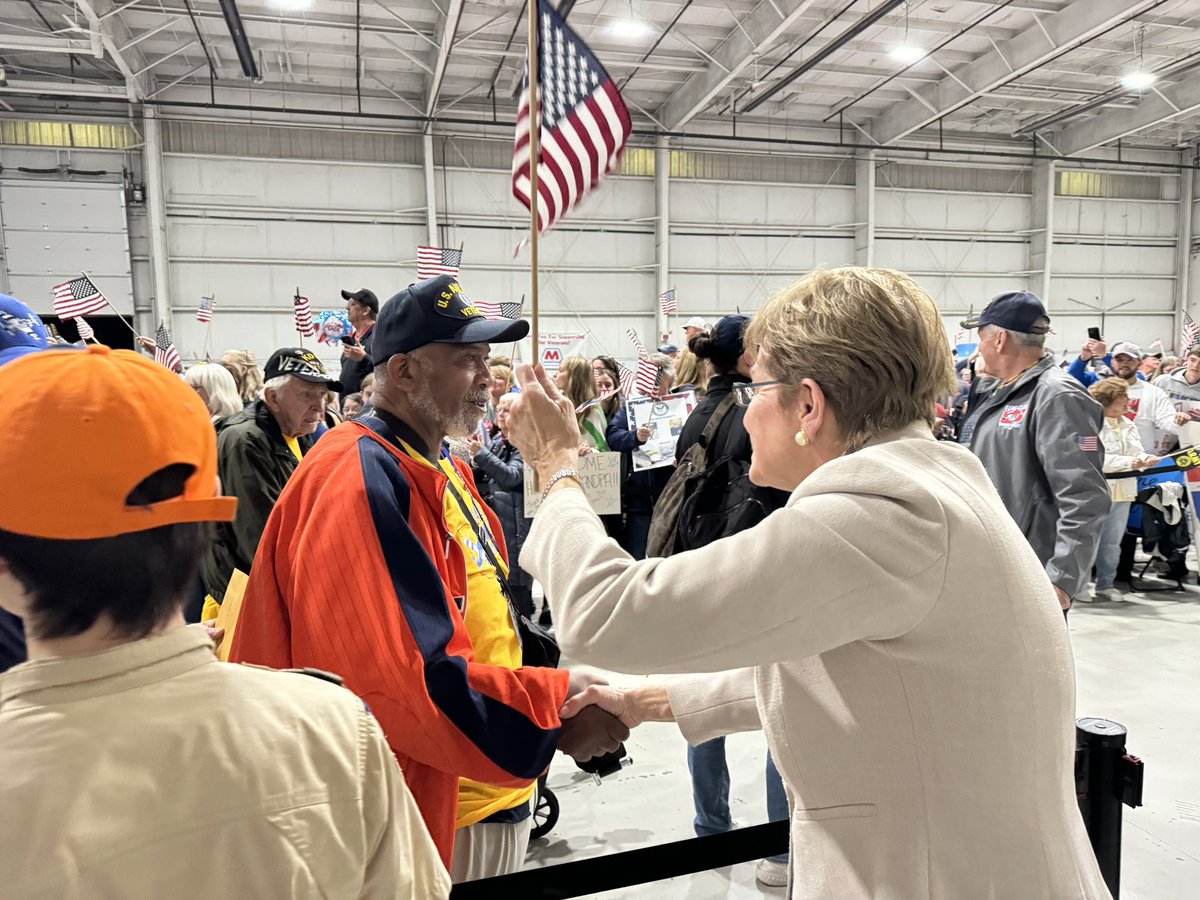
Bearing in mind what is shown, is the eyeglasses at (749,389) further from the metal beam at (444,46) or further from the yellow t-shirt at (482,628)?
the metal beam at (444,46)

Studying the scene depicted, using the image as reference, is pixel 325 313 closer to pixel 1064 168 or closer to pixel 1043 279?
pixel 1043 279

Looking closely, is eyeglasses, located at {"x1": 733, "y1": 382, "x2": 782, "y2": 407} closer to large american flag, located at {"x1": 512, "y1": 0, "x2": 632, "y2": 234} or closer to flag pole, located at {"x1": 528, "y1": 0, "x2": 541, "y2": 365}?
flag pole, located at {"x1": 528, "y1": 0, "x2": 541, "y2": 365}

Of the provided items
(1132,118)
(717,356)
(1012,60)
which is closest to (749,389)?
(717,356)

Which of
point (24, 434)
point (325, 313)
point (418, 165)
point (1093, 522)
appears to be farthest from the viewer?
point (418, 165)

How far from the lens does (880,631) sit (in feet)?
3.47

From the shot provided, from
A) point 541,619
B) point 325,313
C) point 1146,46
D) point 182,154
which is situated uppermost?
point 1146,46

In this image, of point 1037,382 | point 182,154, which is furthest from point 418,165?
point 1037,382

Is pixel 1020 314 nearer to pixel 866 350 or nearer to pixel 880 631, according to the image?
pixel 866 350

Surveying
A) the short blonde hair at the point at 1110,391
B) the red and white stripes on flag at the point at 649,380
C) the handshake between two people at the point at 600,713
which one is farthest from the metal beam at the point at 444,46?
the handshake between two people at the point at 600,713

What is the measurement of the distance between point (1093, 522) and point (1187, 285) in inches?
903

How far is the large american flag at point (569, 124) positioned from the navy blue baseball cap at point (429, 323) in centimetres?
34

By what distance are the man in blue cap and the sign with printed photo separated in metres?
2.37

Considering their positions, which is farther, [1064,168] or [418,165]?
[1064,168]

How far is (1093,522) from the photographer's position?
3.30 m
